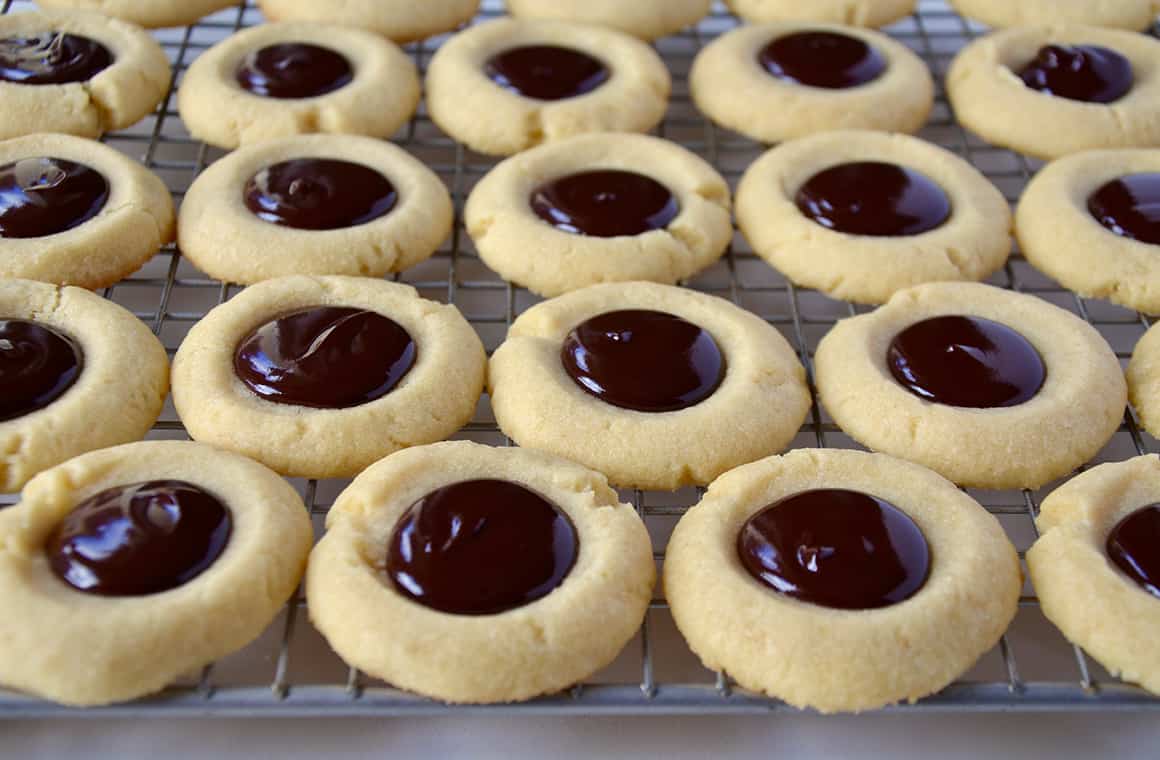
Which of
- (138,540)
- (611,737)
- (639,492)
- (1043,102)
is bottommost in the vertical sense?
(611,737)

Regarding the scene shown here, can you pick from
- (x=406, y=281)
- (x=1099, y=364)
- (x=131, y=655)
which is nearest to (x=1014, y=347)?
(x=1099, y=364)

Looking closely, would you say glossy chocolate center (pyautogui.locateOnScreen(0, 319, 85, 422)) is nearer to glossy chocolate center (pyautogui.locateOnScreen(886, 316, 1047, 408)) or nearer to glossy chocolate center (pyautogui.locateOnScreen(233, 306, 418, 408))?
glossy chocolate center (pyautogui.locateOnScreen(233, 306, 418, 408))

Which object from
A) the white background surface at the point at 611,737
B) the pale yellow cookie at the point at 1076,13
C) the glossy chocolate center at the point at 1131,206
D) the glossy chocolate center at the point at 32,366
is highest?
the pale yellow cookie at the point at 1076,13

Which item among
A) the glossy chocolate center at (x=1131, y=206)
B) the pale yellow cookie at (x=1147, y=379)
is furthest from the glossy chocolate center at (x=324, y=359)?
the glossy chocolate center at (x=1131, y=206)

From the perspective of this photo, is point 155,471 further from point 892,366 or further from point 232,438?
point 892,366

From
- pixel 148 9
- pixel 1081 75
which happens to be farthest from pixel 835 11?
pixel 148 9

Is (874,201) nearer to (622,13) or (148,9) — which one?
(622,13)

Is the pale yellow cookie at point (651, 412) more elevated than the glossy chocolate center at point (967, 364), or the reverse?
the glossy chocolate center at point (967, 364)

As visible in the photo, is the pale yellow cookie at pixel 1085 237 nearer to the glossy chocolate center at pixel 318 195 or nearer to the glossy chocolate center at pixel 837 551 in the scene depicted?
the glossy chocolate center at pixel 837 551
